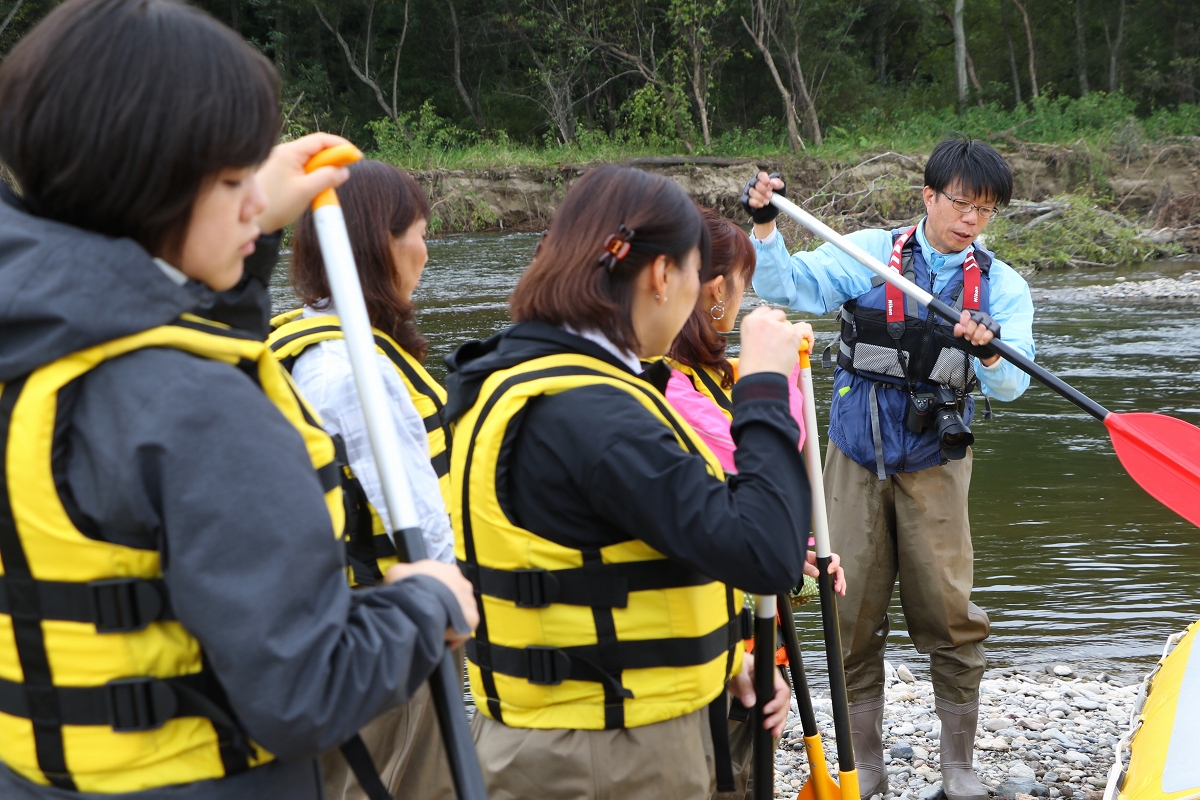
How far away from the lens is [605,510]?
4.96 ft

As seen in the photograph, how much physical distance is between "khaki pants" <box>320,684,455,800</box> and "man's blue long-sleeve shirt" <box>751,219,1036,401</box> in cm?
167

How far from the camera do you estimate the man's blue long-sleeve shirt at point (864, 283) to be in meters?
3.16

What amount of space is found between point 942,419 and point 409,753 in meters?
1.79

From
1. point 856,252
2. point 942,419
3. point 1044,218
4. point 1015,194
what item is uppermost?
point 856,252

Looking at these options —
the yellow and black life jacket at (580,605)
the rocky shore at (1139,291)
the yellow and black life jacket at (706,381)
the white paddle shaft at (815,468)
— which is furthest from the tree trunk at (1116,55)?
the yellow and black life jacket at (580,605)

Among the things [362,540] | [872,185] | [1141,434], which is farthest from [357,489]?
[872,185]

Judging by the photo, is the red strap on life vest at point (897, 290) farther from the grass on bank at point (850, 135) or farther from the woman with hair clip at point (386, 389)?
the grass on bank at point (850, 135)

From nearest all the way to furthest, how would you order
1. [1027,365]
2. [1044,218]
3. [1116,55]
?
[1027,365] < [1044,218] < [1116,55]

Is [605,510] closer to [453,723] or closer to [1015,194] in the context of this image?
[453,723]

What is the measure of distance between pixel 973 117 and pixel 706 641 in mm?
26999

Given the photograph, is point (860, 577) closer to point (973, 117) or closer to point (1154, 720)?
point (1154, 720)

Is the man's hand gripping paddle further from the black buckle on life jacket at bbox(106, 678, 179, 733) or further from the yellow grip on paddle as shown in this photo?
the black buckle on life jacket at bbox(106, 678, 179, 733)

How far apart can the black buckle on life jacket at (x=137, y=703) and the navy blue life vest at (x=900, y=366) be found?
8.07ft

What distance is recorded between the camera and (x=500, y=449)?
158 cm
